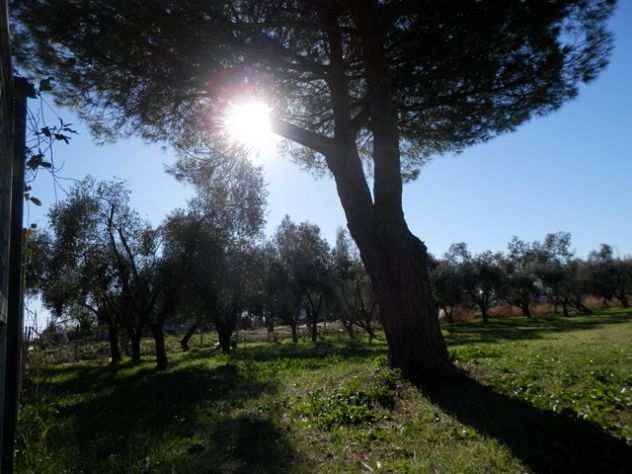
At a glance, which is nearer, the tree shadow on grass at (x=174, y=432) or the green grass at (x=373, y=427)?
the green grass at (x=373, y=427)

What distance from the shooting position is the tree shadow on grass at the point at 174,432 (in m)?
4.34

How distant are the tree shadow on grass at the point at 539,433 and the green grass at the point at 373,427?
1cm

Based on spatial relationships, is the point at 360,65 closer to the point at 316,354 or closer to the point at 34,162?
the point at 34,162

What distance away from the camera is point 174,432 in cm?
555

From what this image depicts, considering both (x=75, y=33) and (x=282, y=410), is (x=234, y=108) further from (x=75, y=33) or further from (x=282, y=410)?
(x=282, y=410)

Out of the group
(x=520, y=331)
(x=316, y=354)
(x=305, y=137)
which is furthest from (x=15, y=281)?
(x=520, y=331)

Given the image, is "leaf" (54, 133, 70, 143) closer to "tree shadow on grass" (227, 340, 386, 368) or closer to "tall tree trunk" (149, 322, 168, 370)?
"tree shadow on grass" (227, 340, 386, 368)

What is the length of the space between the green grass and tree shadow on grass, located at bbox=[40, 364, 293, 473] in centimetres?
2

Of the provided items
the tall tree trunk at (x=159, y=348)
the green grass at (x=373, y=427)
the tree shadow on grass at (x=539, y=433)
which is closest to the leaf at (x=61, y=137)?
the green grass at (x=373, y=427)

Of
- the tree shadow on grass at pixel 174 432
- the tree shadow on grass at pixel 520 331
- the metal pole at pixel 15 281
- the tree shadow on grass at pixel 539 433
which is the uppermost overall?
the metal pole at pixel 15 281

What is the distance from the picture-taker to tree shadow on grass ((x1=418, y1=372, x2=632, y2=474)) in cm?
363

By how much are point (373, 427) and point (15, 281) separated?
3.89m

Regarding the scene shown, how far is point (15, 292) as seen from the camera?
2.76 meters

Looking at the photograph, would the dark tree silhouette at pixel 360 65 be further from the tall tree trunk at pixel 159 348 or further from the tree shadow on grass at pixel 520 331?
the tree shadow on grass at pixel 520 331
